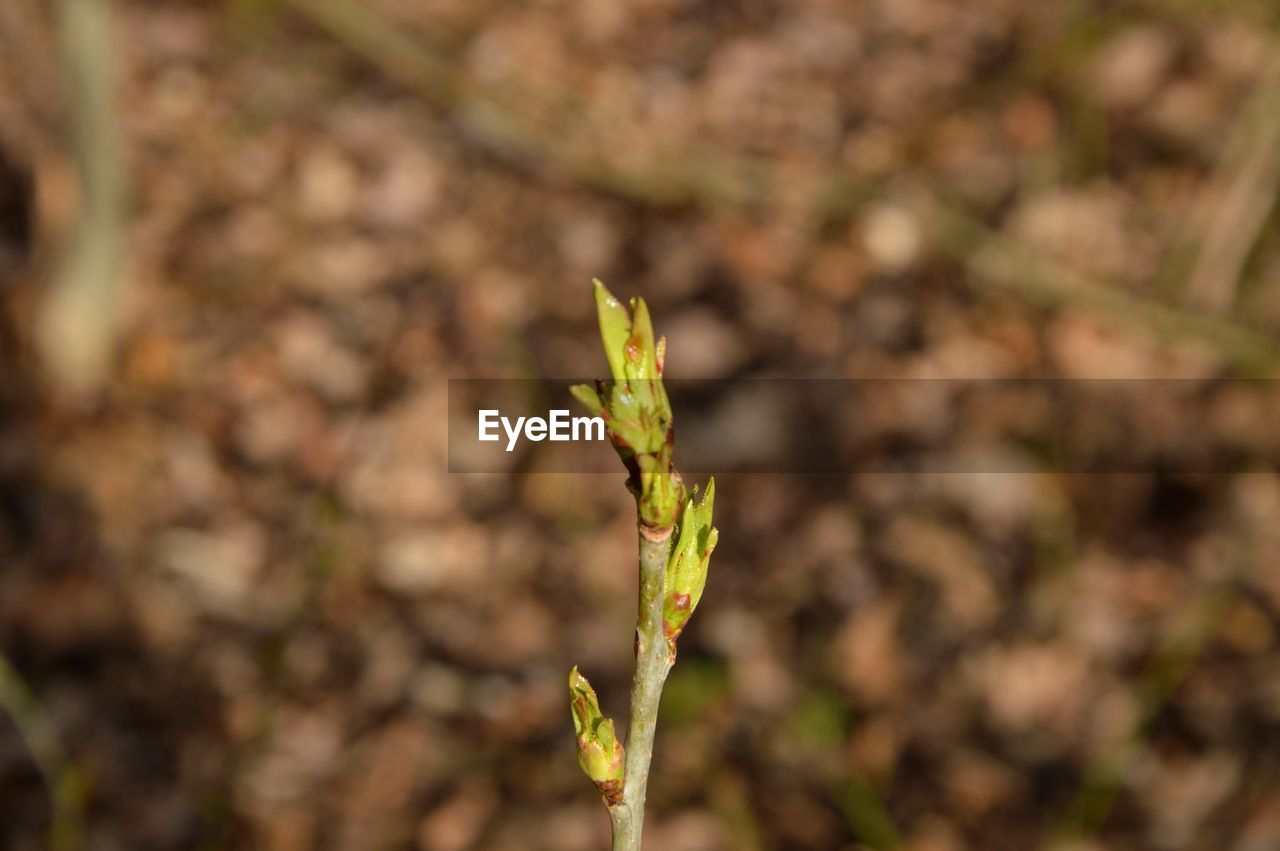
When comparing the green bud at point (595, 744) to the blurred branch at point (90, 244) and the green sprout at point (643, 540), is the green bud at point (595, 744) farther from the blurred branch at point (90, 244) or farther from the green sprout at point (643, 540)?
the blurred branch at point (90, 244)

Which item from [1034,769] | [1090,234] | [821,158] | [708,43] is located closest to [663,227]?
[821,158]

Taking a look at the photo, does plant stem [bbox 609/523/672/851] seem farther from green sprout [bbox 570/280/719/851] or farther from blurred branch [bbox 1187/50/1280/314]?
blurred branch [bbox 1187/50/1280/314]

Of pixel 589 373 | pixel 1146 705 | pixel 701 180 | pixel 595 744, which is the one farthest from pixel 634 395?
pixel 701 180

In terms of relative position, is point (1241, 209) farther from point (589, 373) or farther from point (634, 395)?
point (634, 395)

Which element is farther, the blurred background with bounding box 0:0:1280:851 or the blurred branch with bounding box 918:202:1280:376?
the blurred branch with bounding box 918:202:1280:376

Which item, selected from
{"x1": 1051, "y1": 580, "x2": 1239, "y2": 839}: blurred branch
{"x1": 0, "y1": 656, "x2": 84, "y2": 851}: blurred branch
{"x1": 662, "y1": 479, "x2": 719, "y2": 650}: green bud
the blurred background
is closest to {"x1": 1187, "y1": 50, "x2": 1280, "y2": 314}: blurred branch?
the blurred background

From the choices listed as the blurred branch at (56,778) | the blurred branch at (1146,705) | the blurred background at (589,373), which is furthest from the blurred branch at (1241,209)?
the blurred branch at (56,778)

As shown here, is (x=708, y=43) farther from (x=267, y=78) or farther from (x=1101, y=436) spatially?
(x=1101, y=436)

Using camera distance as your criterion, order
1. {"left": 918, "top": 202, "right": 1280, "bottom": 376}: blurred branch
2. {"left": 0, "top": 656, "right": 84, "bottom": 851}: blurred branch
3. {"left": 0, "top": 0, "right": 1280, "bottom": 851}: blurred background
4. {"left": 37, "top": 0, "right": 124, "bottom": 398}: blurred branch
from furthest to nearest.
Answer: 1. {"left": 918, "top": 202, "right": 1280, "bottom": 376}: blurred branch
2. {"left": 37, "top": 0, "right": 124, "bottom": 398}: blurred branch
3. {"left": 0, "top": 0, "right": 1280, "bottom": 851}: blurred background
4. {"left": 0, "top": 656, "right": 84, "bottom": 851}: blurred branch
